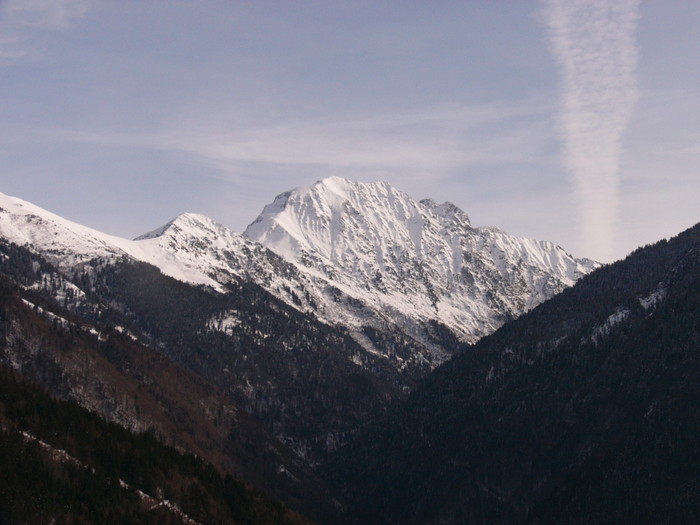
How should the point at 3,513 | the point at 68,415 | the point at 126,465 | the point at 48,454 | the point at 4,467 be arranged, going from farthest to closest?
the point at 68,415
the point at 126,465
the point at 48,454
the point at 4,467
the point at 3,513

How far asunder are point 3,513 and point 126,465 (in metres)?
39.3

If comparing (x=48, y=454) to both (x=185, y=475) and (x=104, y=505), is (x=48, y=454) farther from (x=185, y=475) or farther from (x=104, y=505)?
(x=185, y=475)

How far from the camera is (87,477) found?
165125 millimetres

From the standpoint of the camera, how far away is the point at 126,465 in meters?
181

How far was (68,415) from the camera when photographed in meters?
193

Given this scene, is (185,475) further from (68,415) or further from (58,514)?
(58,514)

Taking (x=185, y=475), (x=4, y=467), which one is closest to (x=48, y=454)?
(x=4, y=467)

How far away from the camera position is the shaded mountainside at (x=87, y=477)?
151m

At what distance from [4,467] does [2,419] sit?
72.7 ft

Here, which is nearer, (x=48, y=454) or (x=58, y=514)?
(x=58, y=514)

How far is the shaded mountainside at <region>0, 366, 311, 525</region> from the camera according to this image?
496ft

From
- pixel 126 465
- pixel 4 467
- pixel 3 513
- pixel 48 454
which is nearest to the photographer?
pixel 3 513

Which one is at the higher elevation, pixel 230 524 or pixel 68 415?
pixel 68 415

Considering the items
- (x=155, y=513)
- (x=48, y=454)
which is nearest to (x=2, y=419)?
(x=48, y=454)
